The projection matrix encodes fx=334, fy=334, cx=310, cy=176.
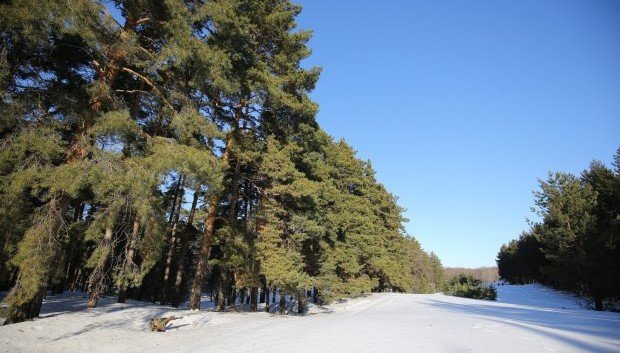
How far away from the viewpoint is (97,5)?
30.2 ft

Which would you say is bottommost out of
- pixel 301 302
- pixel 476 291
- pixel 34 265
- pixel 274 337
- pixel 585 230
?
pixel 274 337

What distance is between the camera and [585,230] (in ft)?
83.4

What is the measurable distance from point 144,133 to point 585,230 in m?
30.6

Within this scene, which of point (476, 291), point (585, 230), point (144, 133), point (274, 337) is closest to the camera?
point (274, 337)

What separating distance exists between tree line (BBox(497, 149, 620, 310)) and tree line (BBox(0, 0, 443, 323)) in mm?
19550

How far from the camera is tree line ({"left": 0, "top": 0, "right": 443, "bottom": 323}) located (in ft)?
29.0

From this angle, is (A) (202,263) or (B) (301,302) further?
(B) (301,302)

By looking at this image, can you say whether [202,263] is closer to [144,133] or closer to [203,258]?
[203,258]

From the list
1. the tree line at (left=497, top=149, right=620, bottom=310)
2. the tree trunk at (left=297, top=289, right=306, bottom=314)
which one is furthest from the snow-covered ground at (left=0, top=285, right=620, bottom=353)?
the tree line at (left=497, top=149, right=620, bottom=310)

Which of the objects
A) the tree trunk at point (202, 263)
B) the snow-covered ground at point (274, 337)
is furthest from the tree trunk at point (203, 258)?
the snow-covered ground at point (274, 337)

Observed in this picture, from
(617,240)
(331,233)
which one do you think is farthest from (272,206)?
(617,240)

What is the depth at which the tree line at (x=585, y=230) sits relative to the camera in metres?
23.7

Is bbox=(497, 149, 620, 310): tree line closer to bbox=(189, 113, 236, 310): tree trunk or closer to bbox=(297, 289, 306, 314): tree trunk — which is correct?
bbox=(297, 289, 306, 314): tree trunk

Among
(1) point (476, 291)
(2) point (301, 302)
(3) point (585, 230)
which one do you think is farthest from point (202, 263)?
(1) point (476, 291)
